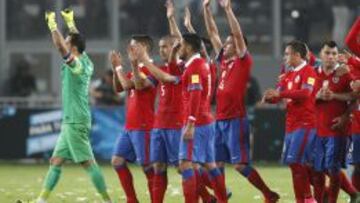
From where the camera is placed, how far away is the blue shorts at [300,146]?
52.0ft

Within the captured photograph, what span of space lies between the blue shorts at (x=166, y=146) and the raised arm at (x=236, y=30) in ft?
4.55

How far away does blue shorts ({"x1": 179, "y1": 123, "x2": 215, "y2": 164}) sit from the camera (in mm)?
14984

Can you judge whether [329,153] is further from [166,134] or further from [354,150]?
[166,134]

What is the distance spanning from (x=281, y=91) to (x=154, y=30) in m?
17.0

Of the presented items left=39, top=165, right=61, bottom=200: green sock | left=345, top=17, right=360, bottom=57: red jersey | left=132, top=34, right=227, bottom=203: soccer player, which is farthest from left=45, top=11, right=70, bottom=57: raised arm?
left=345, top=17, right=360, bottom=57: red jersey

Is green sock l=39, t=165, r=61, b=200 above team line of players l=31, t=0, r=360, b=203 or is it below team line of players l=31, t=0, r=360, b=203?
below

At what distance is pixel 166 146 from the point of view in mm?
15703

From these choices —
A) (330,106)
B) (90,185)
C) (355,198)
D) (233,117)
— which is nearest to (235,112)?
(233,117)

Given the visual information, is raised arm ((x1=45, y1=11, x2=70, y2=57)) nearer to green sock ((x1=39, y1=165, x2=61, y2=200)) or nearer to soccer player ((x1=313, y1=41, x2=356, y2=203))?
green sock ((x1=39, y1=165, x2=61, y2=200))

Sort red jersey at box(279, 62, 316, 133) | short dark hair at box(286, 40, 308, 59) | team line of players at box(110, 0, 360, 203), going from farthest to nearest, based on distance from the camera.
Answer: short dark hair at box(286, 40, 308, 59) < red jersey at box(279, 62, 316, 133) < team line of players at box(110, 0, 360, 203)

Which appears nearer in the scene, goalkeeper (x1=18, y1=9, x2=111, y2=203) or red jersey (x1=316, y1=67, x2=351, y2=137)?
red jersey (x1=316, y1=67, x2=351, y2=137)

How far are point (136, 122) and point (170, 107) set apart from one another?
27.8 inches

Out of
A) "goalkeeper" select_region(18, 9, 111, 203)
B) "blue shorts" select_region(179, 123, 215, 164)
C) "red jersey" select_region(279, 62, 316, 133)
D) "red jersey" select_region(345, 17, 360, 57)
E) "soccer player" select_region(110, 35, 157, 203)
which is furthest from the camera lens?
"goalkeeper" select_region(18, 9, 111, 203)

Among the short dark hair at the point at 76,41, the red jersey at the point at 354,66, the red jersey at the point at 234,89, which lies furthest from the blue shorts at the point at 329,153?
the short dark hair at the point at 76,41
